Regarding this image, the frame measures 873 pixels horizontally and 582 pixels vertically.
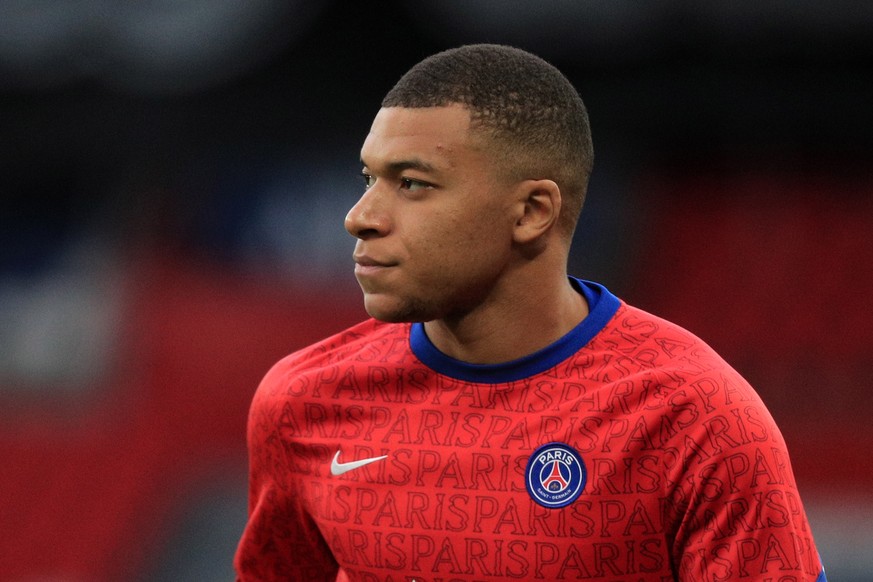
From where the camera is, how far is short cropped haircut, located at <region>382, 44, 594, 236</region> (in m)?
2.61

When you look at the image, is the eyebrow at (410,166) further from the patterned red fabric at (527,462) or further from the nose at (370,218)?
the patterned red fabric at (527,462)

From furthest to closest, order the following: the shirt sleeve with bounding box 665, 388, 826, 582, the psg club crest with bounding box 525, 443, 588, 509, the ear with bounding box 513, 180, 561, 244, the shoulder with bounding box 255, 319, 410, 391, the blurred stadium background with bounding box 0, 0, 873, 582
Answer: the blurred stadium background with bounding box 0, 0, 873, 582, the shoulder with bounding box 255, 319, 410, 391, the ear with bounding box 513, 180, 561, 244, the psg club crest with bounding box 525, 443, 588, 509, the shirt sleeve with bounding box 665, 388, 826, 582

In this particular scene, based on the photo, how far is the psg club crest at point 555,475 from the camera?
2537mm

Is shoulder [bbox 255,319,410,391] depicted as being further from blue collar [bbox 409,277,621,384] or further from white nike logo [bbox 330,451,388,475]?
white nike logo [bbox 330,451,388,475]

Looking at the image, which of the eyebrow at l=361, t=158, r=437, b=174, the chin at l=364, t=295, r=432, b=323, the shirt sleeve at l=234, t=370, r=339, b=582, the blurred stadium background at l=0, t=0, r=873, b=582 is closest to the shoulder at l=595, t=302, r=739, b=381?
the chin at l=364, t=295, r=432, b=323

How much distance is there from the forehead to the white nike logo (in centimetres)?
59

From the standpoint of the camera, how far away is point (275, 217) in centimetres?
1045

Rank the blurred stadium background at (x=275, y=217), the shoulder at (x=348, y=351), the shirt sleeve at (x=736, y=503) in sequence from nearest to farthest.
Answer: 1. the shirt sleeve at (x=736, y=503)
2. the shoulder at (x=348, y=351)
3. the blurred stadium background at (x=275, y=217)

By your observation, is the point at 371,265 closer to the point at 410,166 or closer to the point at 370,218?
the point at 370,218

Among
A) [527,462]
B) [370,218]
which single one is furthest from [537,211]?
[527,462]

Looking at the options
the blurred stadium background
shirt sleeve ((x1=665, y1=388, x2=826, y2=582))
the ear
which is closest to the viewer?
shirt sleeve ((x1=665, y1=388, x2=826, y2=582))

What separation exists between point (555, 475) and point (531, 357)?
261 millimetres

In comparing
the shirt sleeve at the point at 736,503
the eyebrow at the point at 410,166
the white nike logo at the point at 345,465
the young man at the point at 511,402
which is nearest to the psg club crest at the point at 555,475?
the young man at the point at 511,402

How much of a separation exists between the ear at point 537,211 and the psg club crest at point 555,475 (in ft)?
1.36
